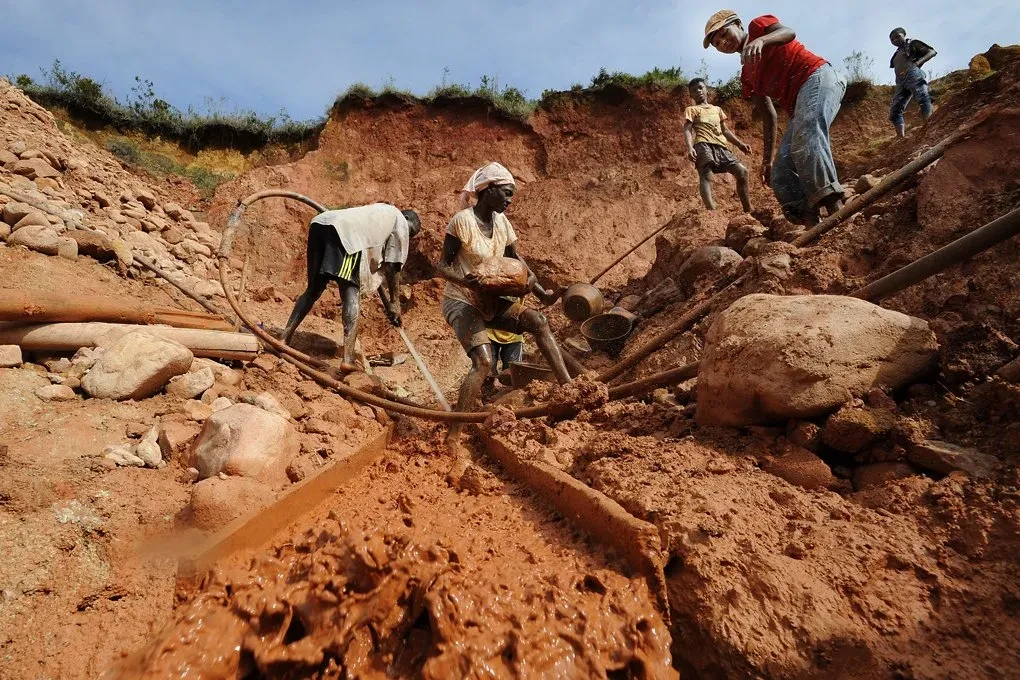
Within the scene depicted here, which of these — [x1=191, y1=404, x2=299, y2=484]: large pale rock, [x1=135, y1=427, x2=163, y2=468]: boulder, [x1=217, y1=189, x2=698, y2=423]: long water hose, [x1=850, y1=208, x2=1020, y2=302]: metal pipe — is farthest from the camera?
[x1=217, y1=189, x2=698, y2=423]: long water hose

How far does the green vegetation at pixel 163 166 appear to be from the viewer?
10164 mm

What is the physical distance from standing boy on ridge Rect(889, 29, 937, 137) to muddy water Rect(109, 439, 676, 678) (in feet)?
29.7

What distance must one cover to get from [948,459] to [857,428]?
0.23 metres

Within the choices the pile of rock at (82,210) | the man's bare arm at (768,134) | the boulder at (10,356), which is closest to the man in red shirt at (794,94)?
the man's bare arm at (768,134)

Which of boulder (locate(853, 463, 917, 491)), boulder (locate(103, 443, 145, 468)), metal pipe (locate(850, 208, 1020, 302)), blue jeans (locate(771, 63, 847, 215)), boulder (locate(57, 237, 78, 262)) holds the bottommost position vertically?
boulder (locate(103, 443, 145, 468))

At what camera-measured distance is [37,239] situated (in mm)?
4477

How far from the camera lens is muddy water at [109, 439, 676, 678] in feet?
4.18

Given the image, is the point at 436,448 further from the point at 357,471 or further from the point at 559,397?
the point at 559,397

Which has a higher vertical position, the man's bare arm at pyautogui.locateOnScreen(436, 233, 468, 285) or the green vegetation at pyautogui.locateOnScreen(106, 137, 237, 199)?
the green vegetation at pyautogui.locateOnScreen(106, 137, 237, 199)

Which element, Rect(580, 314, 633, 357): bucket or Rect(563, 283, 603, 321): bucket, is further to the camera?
Rect(563, 283, 603, 321): bucket

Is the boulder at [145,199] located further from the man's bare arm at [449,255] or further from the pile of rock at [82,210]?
the man's bare arm at [449,255]

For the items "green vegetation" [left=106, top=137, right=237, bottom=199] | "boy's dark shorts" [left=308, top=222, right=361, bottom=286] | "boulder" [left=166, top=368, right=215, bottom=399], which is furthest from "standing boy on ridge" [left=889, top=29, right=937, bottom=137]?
"green vegetation" [left=106, top=137, right=237, bottom=199]

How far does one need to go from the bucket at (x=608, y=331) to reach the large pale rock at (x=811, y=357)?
116 inches

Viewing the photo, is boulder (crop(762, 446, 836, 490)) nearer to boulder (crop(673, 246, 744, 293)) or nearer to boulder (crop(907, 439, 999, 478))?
boulder (crop(907, 439, 999, 478))
